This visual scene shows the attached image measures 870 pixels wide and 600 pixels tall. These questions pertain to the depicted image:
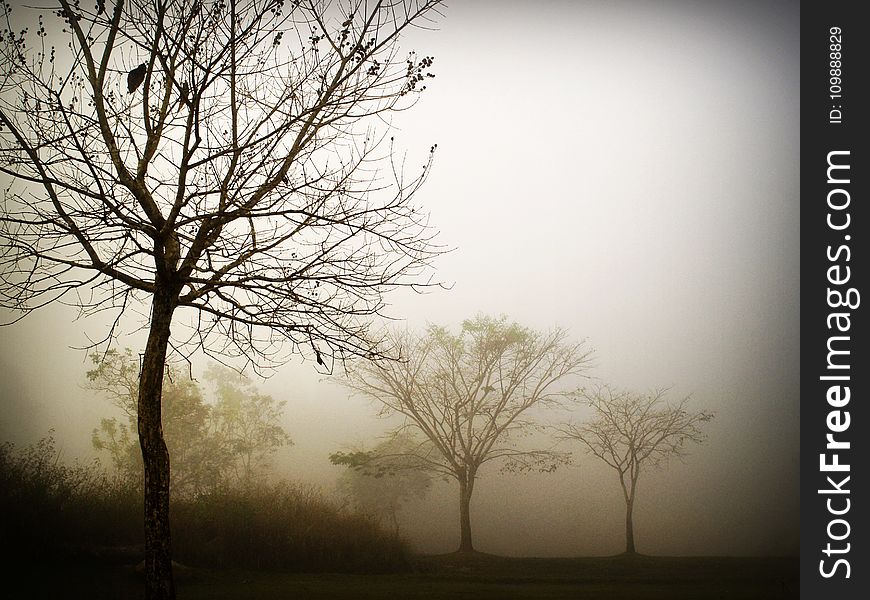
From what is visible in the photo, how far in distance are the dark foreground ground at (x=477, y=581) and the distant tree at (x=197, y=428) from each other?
3.07 feet

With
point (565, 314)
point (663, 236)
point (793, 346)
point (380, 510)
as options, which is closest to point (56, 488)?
point (380, 510)

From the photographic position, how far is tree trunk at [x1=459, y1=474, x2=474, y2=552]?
19.9 feet

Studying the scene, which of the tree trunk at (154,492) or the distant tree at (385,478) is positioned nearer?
the tree trunk at (154,492)

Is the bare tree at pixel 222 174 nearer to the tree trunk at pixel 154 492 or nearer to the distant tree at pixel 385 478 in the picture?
the tree trunk at pixel 154 492

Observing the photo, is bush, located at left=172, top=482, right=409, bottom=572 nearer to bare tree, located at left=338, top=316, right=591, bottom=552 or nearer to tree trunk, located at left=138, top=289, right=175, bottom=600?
bare tree, located at left=338, top=316, right=591, bottom=552

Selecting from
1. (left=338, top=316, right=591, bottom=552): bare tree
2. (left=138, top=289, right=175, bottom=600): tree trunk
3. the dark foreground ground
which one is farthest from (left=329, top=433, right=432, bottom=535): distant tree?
(left=138, top=289, right=175, bottom=600): tree trunk

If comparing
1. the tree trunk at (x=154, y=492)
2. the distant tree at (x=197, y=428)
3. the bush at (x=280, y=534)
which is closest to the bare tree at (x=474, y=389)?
the bush at (x=280, y=534)

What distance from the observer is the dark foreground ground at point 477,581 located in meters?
5.19

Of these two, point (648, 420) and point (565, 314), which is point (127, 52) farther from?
point (648, 420)

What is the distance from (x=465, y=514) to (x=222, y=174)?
3.49 m

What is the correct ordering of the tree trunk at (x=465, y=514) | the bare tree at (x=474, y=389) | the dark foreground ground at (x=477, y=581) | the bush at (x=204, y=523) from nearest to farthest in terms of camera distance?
the dark foreground ground at (x=477, y=581)
the bush at (x=204, y=523)
the tree trunk at (x=465, y=514)
the bare tree at (x=474, y=389)

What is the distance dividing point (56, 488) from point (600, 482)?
4.71 metres

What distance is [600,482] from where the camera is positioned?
6.13m
